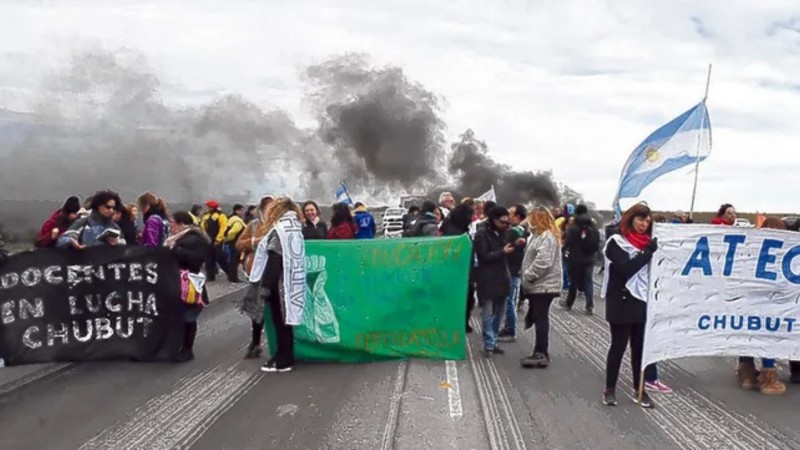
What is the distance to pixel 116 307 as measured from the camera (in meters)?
8.38

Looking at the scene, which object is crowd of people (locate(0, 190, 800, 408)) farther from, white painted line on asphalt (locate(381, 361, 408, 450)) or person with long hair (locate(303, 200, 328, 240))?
white painted line on asphalt (locate(381, 361, 408, 450))

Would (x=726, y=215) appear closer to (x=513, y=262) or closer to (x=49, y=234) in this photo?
(x=513, y=262)

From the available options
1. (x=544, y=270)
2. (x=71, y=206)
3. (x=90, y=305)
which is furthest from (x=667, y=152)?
(x=71, y=206)

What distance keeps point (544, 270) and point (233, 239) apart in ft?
31.3

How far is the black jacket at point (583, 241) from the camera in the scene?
1305 centimetres

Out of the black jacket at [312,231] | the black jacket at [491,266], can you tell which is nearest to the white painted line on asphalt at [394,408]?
the black jacket at [491,266]

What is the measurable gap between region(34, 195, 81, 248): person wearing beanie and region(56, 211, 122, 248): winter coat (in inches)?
7.1

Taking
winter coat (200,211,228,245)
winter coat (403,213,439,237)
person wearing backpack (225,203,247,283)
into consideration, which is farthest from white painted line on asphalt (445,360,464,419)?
winter coat (200,211,228,245)

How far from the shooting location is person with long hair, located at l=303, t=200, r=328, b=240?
9.74 meters

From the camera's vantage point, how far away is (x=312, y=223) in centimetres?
991

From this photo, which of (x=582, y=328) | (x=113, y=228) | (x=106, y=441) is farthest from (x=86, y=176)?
(x=106, y=441)

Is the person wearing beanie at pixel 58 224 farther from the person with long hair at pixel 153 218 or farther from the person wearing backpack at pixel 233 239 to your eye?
the person wearing backpack at pixel 233 239

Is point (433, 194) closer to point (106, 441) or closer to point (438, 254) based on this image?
point (438, 254)

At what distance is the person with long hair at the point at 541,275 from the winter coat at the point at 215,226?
31.8 feet
